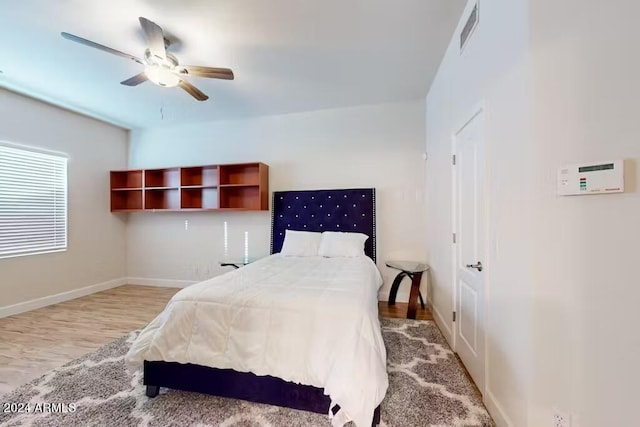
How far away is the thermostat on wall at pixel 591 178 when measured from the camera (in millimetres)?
975

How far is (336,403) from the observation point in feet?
4.62

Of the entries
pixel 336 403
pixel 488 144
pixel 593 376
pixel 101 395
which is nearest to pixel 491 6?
pixel 488 144

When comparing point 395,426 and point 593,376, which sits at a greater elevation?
point 593,376

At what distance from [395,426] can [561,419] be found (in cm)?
79

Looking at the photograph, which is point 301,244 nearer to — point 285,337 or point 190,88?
point 285,337

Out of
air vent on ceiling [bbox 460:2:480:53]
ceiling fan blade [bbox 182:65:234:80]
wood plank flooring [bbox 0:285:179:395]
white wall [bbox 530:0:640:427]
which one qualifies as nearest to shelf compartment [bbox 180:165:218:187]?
wood plank flooring [bbox 0:285:179:395]

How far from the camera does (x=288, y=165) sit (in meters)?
4.09

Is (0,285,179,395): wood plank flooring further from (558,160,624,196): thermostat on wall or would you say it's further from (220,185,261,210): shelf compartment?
(558,160,624,196): thermostat on wall

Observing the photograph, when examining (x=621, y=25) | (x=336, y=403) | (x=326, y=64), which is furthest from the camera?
(x=326, y=64)

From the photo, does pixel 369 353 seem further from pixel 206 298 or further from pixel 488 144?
pixel 488 144

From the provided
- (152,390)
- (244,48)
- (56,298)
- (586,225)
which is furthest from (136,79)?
(56,298)

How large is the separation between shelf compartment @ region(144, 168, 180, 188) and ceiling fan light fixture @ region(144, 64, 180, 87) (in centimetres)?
220

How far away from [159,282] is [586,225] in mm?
5320

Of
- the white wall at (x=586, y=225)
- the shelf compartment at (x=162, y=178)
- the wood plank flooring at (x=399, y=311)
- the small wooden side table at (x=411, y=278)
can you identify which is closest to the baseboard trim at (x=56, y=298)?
the shelf compartment at (x=162, y=178)
